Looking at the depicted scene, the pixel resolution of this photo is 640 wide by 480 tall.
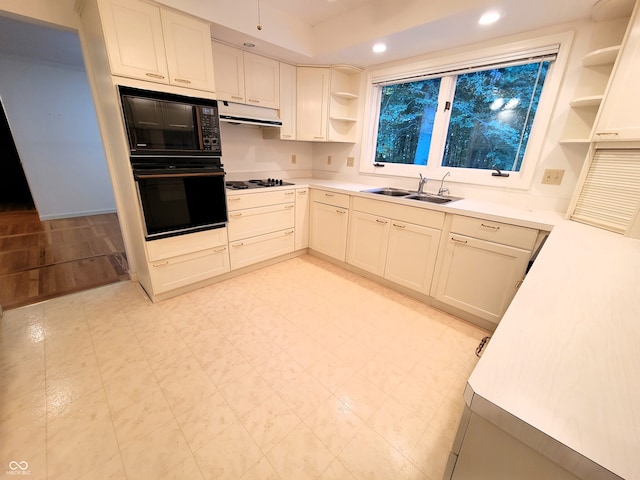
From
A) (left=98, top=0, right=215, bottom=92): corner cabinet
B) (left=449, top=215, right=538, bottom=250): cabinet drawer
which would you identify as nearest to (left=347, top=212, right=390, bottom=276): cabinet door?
(left=449, top=215, right=538, bottom=250): cabinet drawer

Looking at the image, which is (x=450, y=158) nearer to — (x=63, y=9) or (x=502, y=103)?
(x=502, y=103)

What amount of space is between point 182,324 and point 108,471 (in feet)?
3.29

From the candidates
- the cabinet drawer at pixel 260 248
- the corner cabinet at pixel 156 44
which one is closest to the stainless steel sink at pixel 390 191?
the cabinet drawer at pixel 260 248

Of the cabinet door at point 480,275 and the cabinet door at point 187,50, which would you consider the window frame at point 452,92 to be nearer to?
the cabinet door at point 480,275

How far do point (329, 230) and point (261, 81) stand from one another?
1725mm

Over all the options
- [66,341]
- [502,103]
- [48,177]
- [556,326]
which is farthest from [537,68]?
[48,177]

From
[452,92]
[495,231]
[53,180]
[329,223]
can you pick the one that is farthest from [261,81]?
[53,180]

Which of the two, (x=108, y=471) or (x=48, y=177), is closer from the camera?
(x=108, y=471)

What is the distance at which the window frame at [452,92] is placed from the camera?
2.01 meters

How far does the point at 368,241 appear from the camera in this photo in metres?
2.74

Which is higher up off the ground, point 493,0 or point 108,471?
point 493,0

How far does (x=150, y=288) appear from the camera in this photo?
7.55ft

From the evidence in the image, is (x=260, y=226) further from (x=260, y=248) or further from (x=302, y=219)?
(x=302, y=219)

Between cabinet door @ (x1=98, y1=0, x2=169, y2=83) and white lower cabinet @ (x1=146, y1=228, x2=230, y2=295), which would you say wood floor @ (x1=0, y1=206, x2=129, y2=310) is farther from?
cabinet door @ (x1=98, y1=0, x2=169, y2=83)
